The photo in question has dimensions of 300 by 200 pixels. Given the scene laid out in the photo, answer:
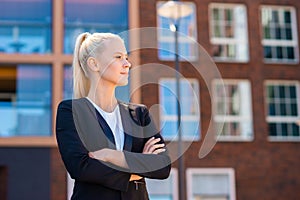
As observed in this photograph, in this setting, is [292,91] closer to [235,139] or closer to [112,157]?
[235,139]

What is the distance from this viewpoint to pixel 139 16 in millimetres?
22375

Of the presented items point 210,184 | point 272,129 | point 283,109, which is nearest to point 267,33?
point 283,109

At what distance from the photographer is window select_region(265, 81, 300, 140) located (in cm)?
2339

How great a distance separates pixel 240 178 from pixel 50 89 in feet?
24.4

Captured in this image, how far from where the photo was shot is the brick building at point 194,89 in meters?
19.8

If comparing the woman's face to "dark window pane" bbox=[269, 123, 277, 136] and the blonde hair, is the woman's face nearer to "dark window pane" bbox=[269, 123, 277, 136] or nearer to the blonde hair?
the blonde hair

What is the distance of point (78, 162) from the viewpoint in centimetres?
236

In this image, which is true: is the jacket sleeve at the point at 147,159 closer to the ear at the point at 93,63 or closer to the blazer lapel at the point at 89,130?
the blazer lapel at the point at 89,130

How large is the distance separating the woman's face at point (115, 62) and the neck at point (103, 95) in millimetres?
40

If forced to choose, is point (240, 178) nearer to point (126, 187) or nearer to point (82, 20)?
point (82, 20)

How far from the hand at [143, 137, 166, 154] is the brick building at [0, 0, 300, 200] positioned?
1603cm

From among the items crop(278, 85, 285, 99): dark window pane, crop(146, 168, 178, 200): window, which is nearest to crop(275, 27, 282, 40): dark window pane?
crop(278, 85, 285, 99): dark window pane

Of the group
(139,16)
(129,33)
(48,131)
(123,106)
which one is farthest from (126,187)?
(139,16)

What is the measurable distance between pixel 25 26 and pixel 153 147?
18.4m
